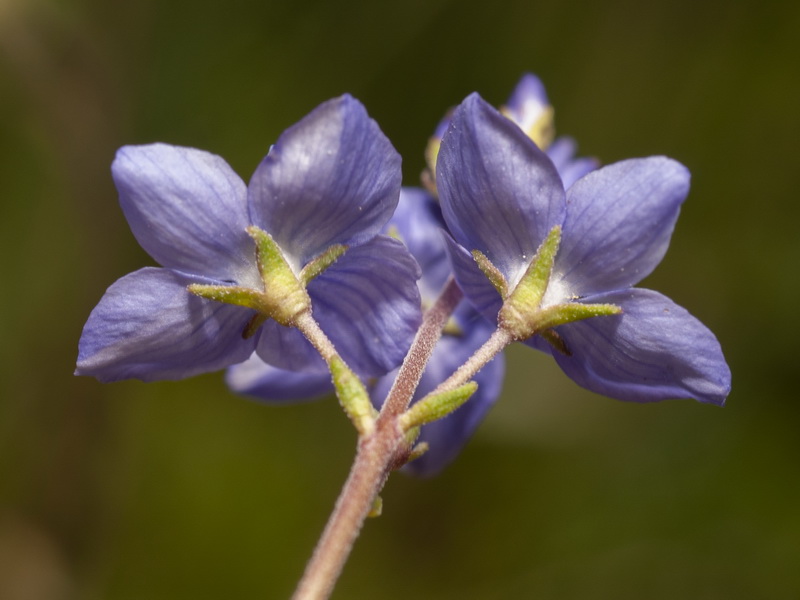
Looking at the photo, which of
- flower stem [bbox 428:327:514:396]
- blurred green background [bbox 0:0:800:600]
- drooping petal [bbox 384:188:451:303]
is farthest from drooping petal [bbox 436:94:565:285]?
blurred green background [bbox 0:0:800:600]

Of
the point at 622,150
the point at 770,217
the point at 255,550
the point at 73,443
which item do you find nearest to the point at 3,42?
the point at 73,443

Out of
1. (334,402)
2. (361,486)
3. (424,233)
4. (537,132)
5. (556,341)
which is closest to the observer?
(361,486)

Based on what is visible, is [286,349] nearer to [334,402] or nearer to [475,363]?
[475,363]

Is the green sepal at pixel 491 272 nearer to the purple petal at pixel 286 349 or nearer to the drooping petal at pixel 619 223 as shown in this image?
the drooping petal at pixel 619 223

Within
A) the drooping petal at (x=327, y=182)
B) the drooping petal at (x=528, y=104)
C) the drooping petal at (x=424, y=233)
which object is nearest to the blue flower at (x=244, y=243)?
the drooping petal at (x=327, y=182)

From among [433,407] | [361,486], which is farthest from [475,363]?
[361,486]

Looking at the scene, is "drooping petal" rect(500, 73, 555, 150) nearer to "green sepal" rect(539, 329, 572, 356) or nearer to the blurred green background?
"green sepal" rect(539, 329, 572, 356)
